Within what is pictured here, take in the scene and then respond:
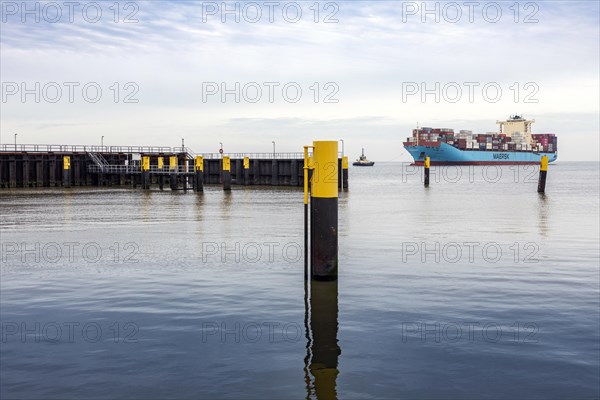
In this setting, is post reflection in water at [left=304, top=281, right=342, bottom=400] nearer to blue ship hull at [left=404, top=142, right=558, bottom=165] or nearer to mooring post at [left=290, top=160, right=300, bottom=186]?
mooring post at [left=290, top=160, right=300, bottom=186]

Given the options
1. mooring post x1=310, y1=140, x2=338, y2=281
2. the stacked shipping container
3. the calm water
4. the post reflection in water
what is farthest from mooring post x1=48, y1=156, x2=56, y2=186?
the stacked shipping container

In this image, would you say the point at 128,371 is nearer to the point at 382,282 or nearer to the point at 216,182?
the point at 382,282

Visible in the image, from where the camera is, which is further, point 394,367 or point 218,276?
point 218,276

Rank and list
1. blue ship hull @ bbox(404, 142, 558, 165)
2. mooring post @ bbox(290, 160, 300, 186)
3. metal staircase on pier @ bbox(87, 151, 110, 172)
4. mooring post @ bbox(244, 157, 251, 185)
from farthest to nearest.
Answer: blue ship hull @ bbox(404, 142, 558, 165), mooring post @ bbox(244, 157, 251, 185), metal staircase on pier @ bbox(87, 151, 110, 172), mooring post @ bbox(290, 160, 300, 186)

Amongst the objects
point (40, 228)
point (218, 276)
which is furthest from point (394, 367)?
point (40, 228)

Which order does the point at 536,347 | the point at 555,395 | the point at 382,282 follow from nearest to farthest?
1. the point at 555,395
2. the point at 536,347
3. the point at 382,282

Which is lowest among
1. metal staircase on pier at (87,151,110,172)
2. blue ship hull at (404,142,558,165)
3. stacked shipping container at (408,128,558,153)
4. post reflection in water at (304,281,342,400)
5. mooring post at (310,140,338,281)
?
post reflection in water at (304,281,342,400)

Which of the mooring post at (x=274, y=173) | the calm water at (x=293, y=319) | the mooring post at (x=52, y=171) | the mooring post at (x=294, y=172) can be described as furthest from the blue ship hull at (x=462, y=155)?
the calm water at (x=293, y=319)

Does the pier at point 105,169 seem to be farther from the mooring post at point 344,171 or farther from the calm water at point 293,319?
the calm water at point 293,319

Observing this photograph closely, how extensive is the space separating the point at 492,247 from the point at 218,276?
9.71 m

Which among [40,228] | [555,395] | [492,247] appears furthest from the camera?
[40,228]

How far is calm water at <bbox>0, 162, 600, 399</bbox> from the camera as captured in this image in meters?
7.89

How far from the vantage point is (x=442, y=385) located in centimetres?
779

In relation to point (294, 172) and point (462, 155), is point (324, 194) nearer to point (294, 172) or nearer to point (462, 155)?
point (294, 172)
